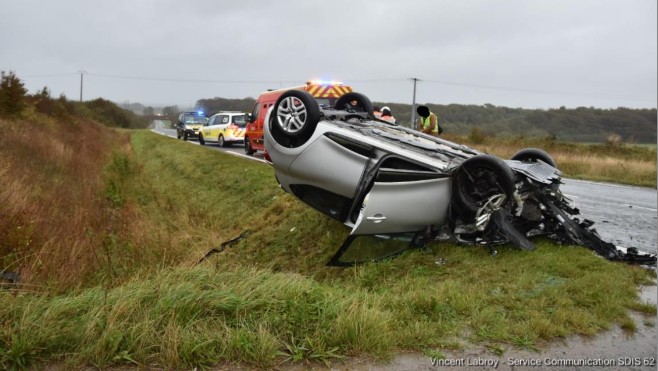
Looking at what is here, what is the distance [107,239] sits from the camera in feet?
23.6

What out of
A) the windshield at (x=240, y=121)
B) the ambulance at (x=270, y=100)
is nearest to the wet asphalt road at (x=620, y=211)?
the ambulance at (x=270, y=100)

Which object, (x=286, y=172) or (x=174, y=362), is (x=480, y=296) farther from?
A: (x=286, y=172)

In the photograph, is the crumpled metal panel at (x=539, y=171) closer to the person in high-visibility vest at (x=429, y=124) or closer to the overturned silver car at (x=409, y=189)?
the overturned silver car at (x=409, y=189)

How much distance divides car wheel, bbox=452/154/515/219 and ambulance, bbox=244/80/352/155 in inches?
208

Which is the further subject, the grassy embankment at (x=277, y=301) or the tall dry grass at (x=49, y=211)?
the tall dry grass at (x=49, y=211)

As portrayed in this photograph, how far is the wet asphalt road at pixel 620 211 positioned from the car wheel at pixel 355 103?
3.66 meters

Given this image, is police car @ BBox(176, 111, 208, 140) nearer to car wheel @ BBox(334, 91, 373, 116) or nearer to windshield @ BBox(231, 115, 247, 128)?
windshield @ BBox(231, 115, 247, 128)

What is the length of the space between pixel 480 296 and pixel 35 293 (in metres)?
3.32

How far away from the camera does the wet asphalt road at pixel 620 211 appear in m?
6.67

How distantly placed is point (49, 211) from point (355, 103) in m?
4.79

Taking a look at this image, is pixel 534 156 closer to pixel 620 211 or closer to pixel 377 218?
pixel 377 218

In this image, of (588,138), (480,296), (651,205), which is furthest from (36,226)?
(588,138)

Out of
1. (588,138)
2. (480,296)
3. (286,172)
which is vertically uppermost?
(588,138)

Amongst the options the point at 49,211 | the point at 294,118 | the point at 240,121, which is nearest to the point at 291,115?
the point at 294,118
